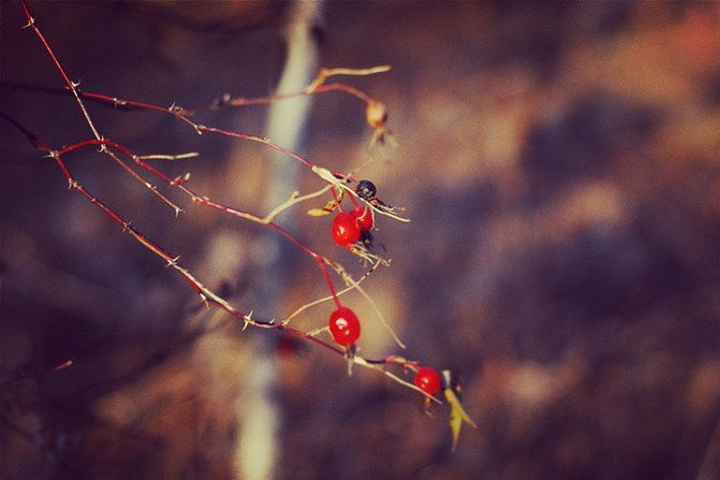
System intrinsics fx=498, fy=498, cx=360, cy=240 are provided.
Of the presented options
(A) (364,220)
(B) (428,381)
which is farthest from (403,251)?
(A) (364,220)

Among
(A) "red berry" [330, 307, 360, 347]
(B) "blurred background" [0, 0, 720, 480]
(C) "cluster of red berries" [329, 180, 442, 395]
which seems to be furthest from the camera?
(B) "blurred background" [0, 0, 720, 480]

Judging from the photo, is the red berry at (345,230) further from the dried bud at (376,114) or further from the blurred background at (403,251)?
the blurred background at (403,251)

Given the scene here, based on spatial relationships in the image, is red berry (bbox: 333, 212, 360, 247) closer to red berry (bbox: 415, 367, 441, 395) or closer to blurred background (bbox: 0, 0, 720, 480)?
red berry (bbox: 415, 367, 441, 395)

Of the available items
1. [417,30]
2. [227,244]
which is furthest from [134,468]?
[417,30]

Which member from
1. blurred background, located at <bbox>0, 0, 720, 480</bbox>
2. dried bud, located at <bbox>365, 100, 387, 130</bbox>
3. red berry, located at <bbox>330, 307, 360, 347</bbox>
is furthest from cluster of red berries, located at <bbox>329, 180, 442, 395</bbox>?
blurred background, located at <bbox>0, 0, 720, 480</bbox>

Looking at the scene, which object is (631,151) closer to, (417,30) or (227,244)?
(417,30)

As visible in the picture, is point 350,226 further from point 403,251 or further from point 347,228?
point 403,251

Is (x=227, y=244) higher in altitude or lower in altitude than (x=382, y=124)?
higher
